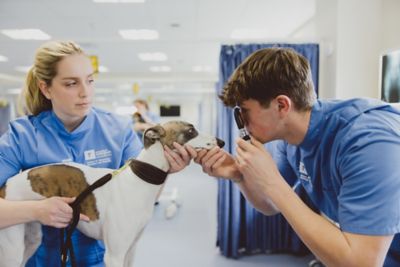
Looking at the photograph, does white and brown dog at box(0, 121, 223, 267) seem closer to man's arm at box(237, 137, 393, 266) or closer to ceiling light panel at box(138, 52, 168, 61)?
man's arm at box(237, 137, 393, 266)

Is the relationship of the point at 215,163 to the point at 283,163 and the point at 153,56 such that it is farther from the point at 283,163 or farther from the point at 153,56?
the point at 153,56

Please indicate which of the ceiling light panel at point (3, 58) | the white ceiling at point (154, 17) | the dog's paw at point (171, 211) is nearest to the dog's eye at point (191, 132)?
the white ceiling at point (154, 17)

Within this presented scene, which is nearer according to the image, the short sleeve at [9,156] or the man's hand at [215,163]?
the short sleeve at [9,156]

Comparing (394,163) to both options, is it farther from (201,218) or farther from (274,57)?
(201,218)

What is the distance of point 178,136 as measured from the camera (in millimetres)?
1214

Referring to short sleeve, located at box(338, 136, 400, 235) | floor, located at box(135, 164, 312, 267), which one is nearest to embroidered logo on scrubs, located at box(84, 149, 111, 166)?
short sleeve, located at box(338, 136, 400, 235)

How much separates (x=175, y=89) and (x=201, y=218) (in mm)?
9793

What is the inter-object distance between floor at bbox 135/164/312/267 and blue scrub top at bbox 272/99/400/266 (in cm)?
223

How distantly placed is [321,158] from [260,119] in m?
0.24

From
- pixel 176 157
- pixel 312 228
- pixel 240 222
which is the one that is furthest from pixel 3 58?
pixel 312 228

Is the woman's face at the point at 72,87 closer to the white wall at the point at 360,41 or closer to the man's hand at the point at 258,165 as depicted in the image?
the man's hand at the point at 258,165

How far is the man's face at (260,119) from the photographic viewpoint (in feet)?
3.29

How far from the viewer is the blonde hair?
43.6 inches

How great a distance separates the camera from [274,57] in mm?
990
